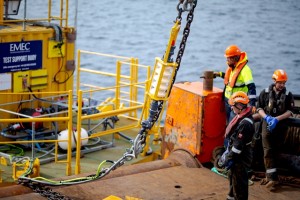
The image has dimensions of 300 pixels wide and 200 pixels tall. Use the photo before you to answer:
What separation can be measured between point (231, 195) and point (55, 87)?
19.6 ft

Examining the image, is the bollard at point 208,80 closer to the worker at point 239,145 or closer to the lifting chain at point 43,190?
the worker at point 239,145

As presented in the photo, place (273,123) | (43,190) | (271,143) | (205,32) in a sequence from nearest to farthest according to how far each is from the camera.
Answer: (43,190) → (273,123) → (271,143) → (205,32)

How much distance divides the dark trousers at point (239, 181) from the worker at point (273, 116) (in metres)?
1.05

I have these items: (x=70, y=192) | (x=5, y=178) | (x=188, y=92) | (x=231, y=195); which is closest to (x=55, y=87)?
(x=5, y=178)

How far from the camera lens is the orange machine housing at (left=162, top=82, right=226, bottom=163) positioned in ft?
33.4

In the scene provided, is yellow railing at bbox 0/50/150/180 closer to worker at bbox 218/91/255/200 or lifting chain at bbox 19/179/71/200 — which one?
lifting chain at bbox 19/179/71/200

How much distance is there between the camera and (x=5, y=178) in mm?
10742

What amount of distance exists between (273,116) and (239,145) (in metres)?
1.43

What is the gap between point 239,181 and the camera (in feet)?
27.7

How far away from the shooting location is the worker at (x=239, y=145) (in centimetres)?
820

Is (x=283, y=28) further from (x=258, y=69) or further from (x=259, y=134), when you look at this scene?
(x=259, y=134)

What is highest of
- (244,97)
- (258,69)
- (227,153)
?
(244,97)

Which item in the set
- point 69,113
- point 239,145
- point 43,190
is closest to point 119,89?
point 69,113

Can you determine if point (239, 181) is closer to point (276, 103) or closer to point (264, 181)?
point (264, 181)
